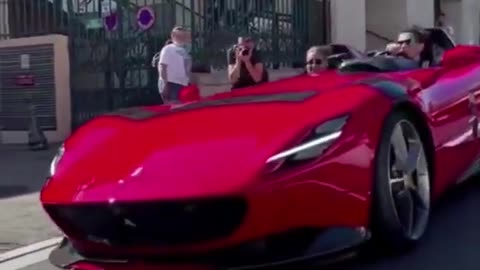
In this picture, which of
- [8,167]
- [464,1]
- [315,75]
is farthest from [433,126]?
[464,1]

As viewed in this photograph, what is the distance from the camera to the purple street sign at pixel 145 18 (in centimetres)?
1467

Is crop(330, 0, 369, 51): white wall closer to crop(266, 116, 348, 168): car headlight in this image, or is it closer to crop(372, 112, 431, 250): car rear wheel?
crop(372, 112, 431, 250): car rear wheel

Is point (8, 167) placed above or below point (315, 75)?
below

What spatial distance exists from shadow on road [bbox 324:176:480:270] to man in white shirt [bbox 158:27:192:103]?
19.8 feet

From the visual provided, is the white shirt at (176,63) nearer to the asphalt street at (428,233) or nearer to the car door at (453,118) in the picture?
the asphalt street at (428,233)

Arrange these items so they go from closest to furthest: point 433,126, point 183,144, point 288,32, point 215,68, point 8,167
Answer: point 183,144 < point 433,126 < point 8,167 < point 215,68 < point 288,32

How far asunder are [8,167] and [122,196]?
743 cm

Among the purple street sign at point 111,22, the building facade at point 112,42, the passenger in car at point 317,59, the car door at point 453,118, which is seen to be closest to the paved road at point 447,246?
the car door at point 453,118

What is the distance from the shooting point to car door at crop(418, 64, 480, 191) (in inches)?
213

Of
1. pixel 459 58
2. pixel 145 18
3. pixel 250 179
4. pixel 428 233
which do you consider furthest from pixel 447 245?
pixel 145 18

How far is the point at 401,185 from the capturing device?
16.5 feet

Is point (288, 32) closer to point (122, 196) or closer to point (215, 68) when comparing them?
point (215, 68)

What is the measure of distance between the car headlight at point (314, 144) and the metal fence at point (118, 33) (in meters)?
9.88

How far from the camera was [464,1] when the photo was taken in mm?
31078
